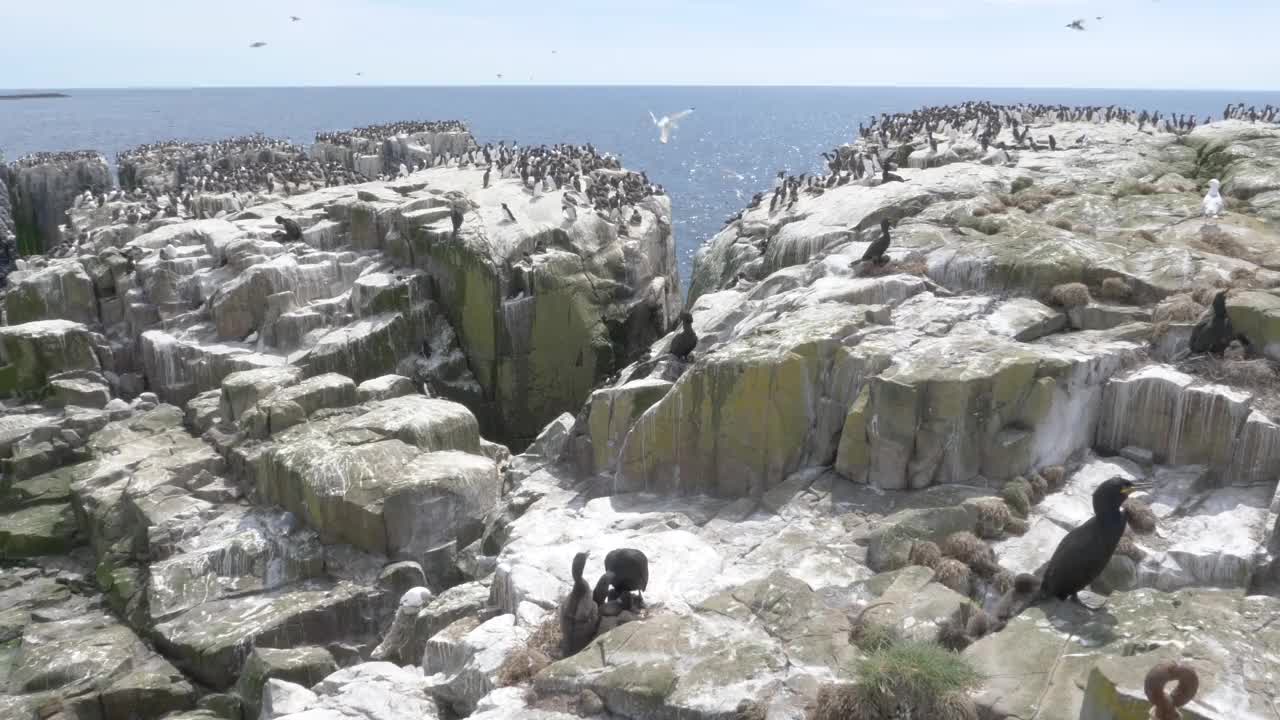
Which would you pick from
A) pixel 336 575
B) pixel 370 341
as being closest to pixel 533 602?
pixel 336 575

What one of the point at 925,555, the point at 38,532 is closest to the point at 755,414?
the point at 925,555

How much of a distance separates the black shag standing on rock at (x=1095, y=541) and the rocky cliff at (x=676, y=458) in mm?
595

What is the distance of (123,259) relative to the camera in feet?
112

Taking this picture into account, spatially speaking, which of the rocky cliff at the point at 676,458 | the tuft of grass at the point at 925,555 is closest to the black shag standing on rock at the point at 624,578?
the rocky cliff at the point at 676,458

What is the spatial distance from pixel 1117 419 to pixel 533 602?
10772 millimetres

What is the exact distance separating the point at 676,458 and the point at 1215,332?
9897mm

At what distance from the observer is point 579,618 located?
1270 centimetres

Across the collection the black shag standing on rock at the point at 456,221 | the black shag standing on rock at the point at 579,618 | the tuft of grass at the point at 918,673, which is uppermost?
the black shag standing on rock at the point at 456,221

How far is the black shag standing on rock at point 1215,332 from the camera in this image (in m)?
15.6

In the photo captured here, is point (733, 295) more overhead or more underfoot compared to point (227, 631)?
more overhead

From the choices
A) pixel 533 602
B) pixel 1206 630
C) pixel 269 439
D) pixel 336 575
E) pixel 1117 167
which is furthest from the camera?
pixel 1117 167

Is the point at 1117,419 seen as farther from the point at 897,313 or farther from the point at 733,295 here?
the point at 733,295

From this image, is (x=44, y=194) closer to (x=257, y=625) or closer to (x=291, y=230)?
(x=291, y=230)

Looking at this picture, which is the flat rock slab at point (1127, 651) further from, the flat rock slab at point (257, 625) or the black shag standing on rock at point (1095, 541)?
the flat rock slab at point (257, 625)
